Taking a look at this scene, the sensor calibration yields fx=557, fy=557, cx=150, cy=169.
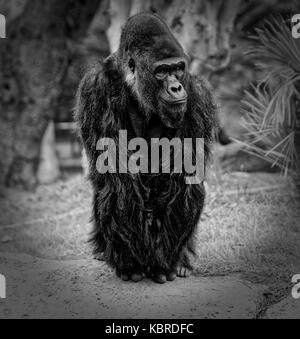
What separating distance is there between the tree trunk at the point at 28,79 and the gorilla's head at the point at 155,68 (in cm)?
529

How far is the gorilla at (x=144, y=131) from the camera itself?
3398mm

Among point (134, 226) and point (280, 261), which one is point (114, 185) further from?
point (280, 261)

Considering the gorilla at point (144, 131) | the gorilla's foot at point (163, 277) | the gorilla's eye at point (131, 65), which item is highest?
the gorilla's eye at point (131, 65)

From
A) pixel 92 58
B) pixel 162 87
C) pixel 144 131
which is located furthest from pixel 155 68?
pixel 92 58

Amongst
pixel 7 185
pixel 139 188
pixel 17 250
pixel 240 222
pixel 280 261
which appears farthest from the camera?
pixel 7 185

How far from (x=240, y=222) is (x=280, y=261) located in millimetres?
813

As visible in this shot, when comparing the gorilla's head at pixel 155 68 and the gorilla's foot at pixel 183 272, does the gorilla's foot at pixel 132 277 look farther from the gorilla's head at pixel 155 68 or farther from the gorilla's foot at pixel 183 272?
the gorilla's head at pixel 155 68

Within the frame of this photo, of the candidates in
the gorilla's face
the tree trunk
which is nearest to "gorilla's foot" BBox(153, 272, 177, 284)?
the gorilla's face

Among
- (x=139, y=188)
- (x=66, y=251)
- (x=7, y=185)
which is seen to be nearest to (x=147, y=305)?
(x=139, y=188)

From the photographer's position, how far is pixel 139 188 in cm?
359

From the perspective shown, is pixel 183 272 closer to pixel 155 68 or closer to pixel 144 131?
pixel 144 131

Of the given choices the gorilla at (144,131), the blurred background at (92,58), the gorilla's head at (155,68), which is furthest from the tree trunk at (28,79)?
the gorilla's head at (155,68)

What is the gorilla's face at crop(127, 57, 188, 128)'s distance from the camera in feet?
10.8

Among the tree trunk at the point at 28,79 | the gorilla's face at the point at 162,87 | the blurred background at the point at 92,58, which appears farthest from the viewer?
the tree trunk at the point at 28,79
